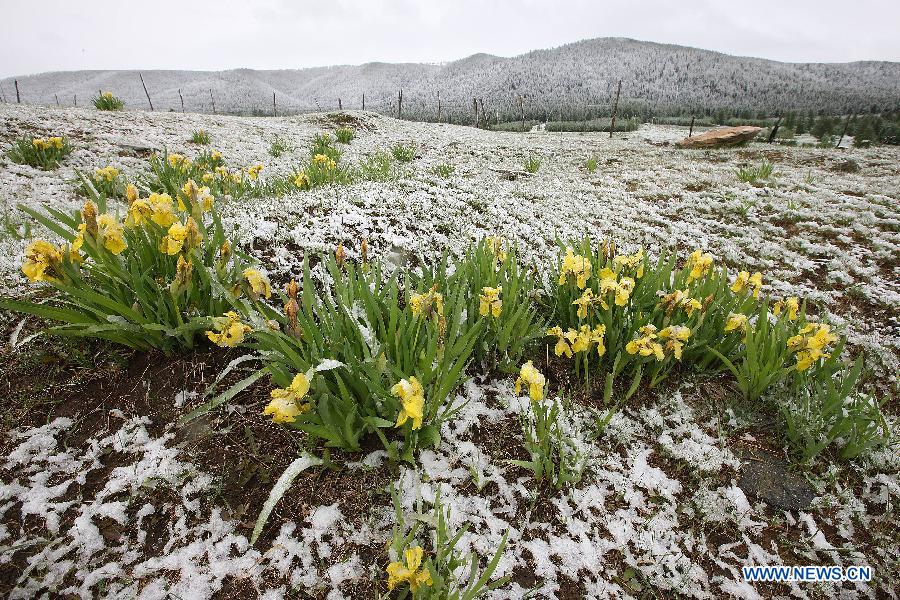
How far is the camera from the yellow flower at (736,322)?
2156 mm

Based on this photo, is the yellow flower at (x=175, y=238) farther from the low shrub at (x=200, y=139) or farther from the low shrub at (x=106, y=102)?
the low shrub at (x=106, y=102)

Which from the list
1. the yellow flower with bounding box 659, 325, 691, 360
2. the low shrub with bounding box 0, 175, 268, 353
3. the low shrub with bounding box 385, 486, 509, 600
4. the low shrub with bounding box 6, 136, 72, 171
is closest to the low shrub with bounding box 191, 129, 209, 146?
the low shrub with bounding box 6, 136, 72, 171

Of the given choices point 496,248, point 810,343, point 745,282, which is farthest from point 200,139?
point 810,343

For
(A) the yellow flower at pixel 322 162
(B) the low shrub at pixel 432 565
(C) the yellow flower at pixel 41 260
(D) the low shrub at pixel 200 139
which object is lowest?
(B) the low shrub at pixel 432 565

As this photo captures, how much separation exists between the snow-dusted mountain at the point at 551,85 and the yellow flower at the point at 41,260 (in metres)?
38.1

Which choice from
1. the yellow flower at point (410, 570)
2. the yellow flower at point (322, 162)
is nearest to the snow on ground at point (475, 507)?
the yellow flower at point (410, 570)

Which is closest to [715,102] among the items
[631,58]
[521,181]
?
[631,58]

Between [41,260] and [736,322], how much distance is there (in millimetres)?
3352

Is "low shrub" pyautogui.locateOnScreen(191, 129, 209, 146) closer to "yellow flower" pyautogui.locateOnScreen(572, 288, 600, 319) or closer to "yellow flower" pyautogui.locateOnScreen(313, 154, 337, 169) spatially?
"yellow flower" pyautogui.locateOnScreen(313, 154, 337, 169)

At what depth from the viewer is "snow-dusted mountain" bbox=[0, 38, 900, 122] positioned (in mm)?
46062

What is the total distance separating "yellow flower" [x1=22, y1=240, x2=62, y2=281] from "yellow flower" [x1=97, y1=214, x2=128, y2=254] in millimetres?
165

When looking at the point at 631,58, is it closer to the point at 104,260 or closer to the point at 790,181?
the point at 790,181

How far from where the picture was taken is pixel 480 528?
1.61 m

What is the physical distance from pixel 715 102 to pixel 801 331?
60232 millimetres
